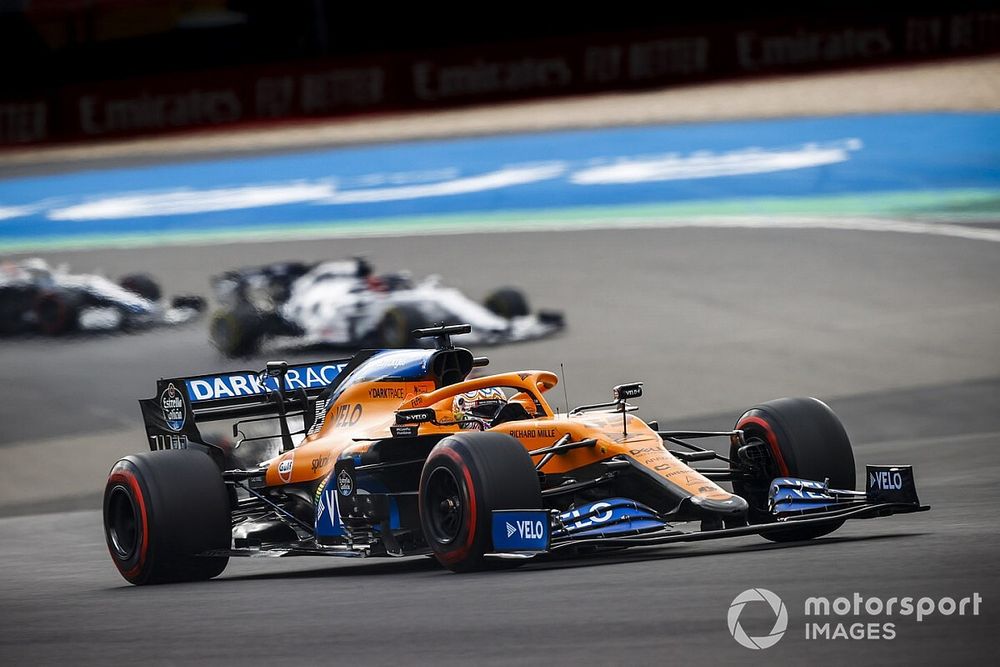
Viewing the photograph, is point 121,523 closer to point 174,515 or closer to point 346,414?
point 174,515

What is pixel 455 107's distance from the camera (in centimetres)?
3325

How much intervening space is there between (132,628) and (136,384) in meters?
13.1

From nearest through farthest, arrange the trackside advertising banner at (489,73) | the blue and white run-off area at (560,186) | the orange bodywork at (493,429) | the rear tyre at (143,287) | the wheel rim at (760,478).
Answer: the orange bodywork at (493,429) → the wheel rim at (760,478) → the rear tyre at (143,287) → the blue and white run-off area at (560,186) → the trackside advertising banner at (489,73)

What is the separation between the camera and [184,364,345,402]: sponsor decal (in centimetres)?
1234

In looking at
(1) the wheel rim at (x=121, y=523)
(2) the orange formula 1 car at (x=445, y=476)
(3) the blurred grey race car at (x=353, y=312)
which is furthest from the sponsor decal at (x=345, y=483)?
(3) the blurred grey race car at (x=353, y=312)

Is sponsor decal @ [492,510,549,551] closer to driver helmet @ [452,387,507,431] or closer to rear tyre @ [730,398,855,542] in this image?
driver helmet @ [452,387,507,431]

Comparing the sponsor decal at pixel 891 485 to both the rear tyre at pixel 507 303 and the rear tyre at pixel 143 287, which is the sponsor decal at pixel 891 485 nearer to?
the rear tyre at pixel 507 303

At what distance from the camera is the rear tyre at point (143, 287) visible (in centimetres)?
2388

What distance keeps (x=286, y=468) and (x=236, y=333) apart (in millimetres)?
10295

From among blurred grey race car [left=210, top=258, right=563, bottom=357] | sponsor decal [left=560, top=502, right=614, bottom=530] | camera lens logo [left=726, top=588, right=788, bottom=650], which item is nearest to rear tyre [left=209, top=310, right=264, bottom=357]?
blurred grey race car [left=210, top=258, right=563, bottom=357]

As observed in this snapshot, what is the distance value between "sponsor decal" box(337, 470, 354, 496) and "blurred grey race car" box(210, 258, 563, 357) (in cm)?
1071

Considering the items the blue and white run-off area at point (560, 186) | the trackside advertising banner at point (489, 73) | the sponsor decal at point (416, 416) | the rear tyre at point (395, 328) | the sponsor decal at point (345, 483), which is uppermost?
the trackside advertising banner at point (489, 73)

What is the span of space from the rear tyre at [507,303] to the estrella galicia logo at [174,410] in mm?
10525

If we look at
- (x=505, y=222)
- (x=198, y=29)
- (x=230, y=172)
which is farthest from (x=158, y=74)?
(x=505, y=222)
